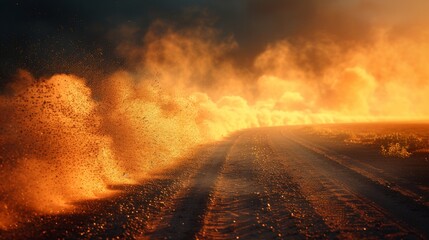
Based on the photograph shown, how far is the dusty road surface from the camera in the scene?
7.67m

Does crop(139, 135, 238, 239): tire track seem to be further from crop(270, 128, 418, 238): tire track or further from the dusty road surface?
crop(270, 128, 418, 238): tire track

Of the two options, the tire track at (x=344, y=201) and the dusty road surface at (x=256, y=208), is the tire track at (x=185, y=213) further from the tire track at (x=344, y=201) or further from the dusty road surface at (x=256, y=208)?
the tire track at (x=344, y=201)

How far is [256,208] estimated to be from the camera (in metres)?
9.62

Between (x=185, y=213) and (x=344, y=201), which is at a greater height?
(x=185, y=213)

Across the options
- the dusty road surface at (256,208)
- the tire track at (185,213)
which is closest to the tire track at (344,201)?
the dusty road surface at (256,208)

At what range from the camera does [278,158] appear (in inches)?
785

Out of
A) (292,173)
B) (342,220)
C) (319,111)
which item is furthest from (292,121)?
Answer: (342,220)

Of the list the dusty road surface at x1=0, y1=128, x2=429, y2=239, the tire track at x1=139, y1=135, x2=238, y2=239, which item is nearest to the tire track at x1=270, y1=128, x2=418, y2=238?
the dusty road surface at x1=0, y1=128, x2=429, y2=239

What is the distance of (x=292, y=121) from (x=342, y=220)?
89.5 metres

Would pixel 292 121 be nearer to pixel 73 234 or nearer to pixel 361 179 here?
pixel 361 179

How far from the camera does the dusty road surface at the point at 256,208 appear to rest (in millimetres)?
7668

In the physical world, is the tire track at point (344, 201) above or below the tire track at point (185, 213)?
below

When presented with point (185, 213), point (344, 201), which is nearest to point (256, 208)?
point (185, 213)

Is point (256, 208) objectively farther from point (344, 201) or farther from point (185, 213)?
point (344, 201)
